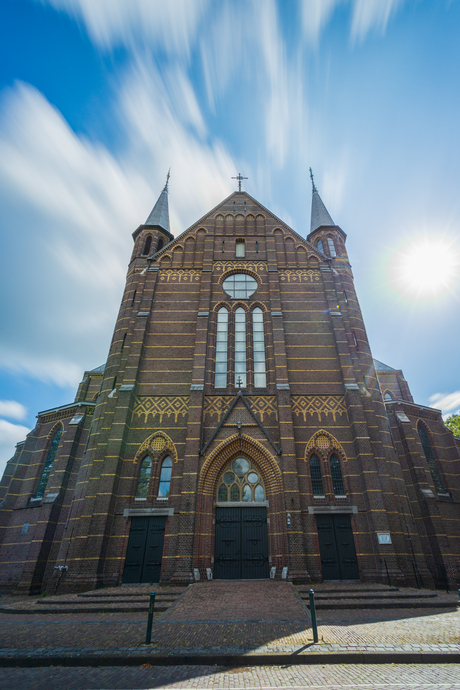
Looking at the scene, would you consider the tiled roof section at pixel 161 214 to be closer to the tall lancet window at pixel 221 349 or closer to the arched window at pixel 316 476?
the tall lancet window at pixel 221 349

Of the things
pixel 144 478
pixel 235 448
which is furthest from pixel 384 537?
pixel 144 478

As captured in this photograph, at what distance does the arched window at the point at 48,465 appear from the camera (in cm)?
2151

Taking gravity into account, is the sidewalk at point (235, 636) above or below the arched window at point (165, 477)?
below

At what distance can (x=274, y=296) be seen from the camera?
21.2 metres

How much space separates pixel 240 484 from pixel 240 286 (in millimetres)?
11909

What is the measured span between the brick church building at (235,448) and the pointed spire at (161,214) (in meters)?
2.21

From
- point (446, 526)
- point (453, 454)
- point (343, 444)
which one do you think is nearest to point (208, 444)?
point (343, 444)

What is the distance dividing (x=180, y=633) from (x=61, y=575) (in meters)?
9.11

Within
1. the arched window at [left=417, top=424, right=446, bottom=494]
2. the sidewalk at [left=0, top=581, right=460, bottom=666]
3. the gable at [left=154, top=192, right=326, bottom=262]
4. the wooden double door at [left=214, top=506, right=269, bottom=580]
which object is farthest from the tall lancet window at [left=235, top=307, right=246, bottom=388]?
the arched window at [left=417, top=424, right=446, bottom=494]

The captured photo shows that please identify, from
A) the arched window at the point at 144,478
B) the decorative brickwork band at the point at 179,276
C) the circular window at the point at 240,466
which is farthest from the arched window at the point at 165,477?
the decorative brickwork band at the point at 179,276

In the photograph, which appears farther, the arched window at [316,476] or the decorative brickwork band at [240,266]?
the decorative brickwork band at [240,266]

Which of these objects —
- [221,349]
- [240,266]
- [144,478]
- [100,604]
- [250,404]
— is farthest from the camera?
[240,266]

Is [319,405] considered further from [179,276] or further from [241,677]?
[241,677]

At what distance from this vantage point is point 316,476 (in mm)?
16500
